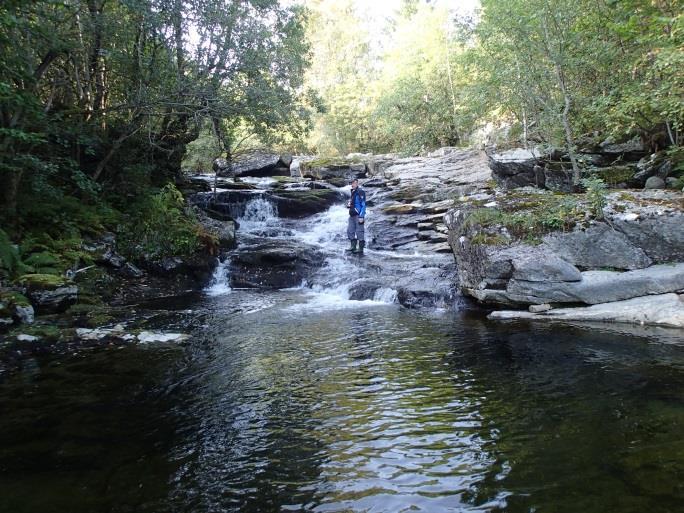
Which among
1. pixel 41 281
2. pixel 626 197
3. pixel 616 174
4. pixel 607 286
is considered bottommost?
pixel 607 286

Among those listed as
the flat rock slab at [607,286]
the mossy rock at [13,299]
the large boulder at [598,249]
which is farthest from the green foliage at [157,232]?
the large boulder at [598,249]

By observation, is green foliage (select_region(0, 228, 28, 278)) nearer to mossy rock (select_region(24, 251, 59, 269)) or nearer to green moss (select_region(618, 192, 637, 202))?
mossy rock (select_region(24, 251, 59, 269))

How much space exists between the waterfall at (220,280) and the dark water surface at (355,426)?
632 centimetres

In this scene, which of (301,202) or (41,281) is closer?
(41,281)

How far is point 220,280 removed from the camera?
14.6 m

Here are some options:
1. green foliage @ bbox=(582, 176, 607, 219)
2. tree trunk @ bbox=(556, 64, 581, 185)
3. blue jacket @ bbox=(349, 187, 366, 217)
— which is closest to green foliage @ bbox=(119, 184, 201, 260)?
blue jacket @ bbox=(349, 187, 366, 217)

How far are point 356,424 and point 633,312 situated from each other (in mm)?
6400

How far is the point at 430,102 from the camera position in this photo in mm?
31328

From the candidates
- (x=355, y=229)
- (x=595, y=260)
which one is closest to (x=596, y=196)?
(x=595, y=260)

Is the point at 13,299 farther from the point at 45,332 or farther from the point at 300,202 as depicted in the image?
the point at 300,202

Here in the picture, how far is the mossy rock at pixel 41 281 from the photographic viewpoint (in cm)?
938

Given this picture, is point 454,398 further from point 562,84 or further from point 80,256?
point 562,84

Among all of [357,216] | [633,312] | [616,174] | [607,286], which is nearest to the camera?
[633,312]

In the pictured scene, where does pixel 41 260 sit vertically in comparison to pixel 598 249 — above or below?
above
